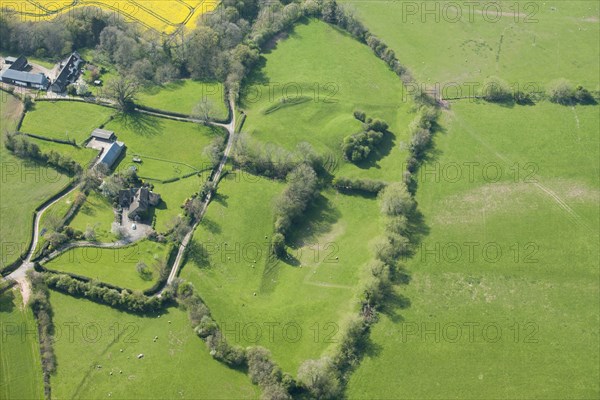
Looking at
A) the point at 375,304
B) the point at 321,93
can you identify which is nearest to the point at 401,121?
the point at 321,93

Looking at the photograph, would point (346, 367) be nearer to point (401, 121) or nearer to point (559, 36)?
point (401, 121)

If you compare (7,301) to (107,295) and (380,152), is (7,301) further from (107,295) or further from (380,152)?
(380,152)

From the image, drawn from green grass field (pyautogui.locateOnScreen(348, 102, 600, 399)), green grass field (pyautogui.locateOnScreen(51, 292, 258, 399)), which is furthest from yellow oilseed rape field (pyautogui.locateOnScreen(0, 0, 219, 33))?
green grass field (pyautogui.locateOnScreen(51, 292, 258, 399))

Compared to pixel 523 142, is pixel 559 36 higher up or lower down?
higher up

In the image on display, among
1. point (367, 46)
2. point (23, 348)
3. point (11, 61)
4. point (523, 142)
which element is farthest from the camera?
point (367, 46)

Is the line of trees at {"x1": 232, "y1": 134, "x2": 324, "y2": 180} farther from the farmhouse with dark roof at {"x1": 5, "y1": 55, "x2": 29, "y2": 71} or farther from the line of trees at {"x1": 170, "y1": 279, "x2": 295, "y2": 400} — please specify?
the farmhouse with dark roof at {"x1": 5, "y1": 55, "x2": 29, "y2": 71}

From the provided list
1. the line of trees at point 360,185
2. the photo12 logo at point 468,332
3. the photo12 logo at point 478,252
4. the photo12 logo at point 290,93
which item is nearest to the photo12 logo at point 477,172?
the line of trees at point 360,185
